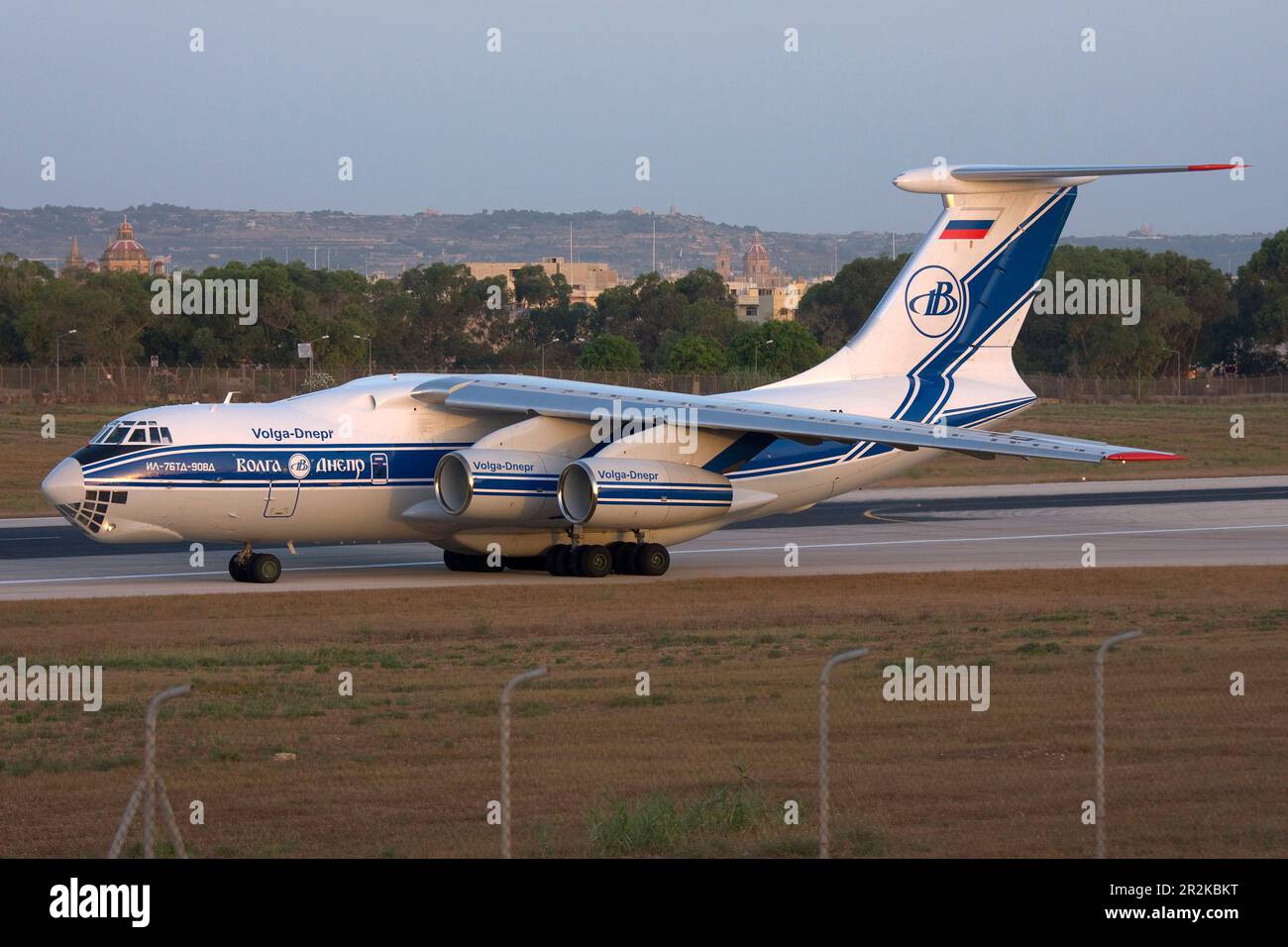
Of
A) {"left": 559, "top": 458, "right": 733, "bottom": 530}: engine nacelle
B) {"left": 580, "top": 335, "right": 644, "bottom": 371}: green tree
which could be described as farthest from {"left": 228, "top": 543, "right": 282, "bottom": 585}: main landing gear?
{"left": 580, "top": 335, "right": 644, "bottom": 371}: green tree

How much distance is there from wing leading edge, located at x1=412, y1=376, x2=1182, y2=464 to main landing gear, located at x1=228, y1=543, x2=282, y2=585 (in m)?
3.47

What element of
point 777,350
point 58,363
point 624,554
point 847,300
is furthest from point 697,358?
point 624,554

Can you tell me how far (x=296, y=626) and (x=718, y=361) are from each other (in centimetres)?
6389

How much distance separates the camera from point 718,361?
8456 cm

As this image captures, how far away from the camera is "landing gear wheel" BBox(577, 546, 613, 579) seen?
27922 millimetres

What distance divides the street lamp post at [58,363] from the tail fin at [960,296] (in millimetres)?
46977

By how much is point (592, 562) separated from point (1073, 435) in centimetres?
3766

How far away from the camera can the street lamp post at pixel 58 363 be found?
69906 mm

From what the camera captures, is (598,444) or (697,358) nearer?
(598,444)

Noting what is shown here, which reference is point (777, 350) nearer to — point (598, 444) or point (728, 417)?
point (598, 444)

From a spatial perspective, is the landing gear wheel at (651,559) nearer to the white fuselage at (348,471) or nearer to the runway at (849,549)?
the runway at (849,549)

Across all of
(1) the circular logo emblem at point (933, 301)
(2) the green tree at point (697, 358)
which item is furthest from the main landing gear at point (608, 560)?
(2) the green tree at point (697, 358)

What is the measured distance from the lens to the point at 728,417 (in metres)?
27.1
